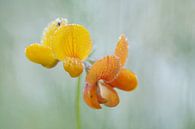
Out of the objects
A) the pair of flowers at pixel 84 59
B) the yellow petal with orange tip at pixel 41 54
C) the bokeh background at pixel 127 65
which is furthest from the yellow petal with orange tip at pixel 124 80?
the bokeh background at pixel 127 65

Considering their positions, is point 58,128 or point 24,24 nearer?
point 58,128

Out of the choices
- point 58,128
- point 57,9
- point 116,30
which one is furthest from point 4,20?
point 58,128

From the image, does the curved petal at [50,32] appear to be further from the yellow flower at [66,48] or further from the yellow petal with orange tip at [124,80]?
the yellow petal with orange tip at [124,80]

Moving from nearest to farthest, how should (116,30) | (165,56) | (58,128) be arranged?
(58,128) → (165,56) → (116,30)

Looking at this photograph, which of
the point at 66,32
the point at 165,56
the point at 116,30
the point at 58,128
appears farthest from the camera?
the point at 116,30

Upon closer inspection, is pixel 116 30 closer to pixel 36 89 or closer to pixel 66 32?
pixel 36 89

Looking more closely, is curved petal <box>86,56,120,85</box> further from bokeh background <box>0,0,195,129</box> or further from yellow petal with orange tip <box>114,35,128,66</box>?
bokeh background <box>0,0,195,129</box>

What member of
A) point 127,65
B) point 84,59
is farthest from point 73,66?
point 127,65

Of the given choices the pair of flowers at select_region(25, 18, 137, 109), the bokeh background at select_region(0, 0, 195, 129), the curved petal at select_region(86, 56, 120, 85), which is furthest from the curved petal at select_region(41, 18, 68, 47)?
the bokeh background at select_region(0, 0, 195, 129)
